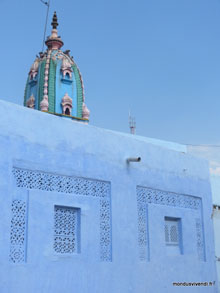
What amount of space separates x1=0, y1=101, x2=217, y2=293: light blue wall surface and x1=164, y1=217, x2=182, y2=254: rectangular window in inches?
3.9

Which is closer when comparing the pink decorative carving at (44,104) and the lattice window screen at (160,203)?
the lattice window screen at (160,203)

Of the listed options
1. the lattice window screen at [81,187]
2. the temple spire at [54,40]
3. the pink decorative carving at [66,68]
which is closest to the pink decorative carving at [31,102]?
the pink decorative carving at [66,68]

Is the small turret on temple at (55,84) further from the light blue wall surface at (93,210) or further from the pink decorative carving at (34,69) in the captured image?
the light blue wall surface at (93,210)

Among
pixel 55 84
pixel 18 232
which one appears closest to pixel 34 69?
pixel 55 84

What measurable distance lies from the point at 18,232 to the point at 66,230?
89 centimetres

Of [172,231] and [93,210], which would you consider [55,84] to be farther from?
[93,210]

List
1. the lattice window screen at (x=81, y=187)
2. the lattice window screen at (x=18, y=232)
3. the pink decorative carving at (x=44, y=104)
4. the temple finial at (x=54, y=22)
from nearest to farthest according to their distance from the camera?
the lattice window screen at (x=18, y=232), the lattice window screen at (x=81, y=187), the pink decorative carving at (x=44, y=104), the temple finial at (x=54, y=22)

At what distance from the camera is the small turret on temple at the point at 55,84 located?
15461 mm

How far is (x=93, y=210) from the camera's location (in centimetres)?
734

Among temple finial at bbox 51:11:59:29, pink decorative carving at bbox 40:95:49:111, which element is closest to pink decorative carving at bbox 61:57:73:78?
pink decorative carving at bbox 40:95:49:111

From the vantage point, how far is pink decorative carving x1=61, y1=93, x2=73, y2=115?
611 inches

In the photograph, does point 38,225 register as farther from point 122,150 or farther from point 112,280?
point 122,150

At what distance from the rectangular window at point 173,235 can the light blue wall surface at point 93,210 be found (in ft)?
0.32

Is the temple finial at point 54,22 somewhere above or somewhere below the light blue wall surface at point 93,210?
above
